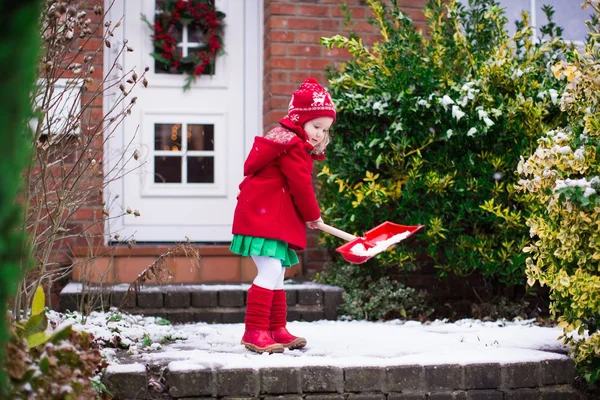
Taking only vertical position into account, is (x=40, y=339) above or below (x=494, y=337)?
above

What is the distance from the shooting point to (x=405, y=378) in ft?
10.6

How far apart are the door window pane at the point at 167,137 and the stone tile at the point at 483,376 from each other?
136 inches

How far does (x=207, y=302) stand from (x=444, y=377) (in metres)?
2.11

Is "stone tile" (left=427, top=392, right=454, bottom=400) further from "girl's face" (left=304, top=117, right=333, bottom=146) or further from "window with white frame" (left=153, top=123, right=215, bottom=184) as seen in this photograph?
"window with white frame" (left=153, top=123, right=215, bottom=184)

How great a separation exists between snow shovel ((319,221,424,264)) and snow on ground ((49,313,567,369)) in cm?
47

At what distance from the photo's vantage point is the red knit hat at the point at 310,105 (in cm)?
366

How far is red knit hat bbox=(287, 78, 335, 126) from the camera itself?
3656 millimetres

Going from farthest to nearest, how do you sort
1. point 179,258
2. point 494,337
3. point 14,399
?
1. point 179,258
2. point 494,337
3. point 14,399

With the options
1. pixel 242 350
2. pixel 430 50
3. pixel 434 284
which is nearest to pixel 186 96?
pixel 430 50

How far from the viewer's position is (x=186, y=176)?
6.02 m

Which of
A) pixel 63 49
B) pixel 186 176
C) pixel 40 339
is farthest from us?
pixel 186 176

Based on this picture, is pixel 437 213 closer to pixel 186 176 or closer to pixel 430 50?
pixel 430 50

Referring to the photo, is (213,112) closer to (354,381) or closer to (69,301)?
(69,301)

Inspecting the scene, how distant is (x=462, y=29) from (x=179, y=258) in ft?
9.52
